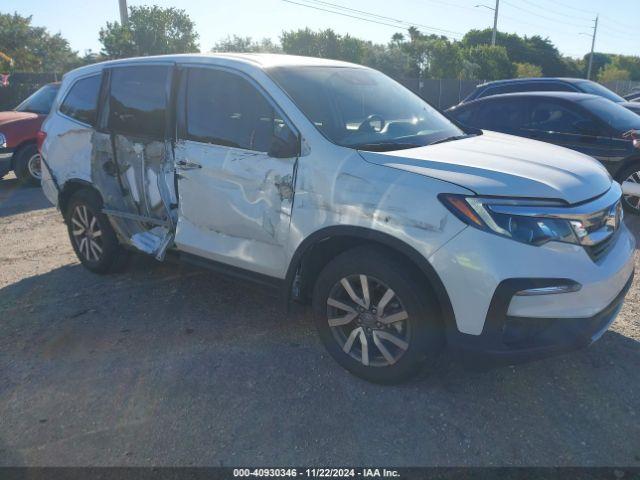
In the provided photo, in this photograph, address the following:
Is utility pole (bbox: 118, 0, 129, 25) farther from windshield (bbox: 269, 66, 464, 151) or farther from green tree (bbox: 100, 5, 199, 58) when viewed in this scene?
windshield (bbox: 269, 66, 464, 151)

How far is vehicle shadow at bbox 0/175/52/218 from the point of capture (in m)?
8.02

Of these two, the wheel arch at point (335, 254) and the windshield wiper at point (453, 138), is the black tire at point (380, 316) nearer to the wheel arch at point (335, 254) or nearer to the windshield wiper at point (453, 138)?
the wheel arch at point (335, 254)

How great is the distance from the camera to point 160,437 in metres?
2.78

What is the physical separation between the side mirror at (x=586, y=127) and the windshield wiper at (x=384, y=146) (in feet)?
14.9

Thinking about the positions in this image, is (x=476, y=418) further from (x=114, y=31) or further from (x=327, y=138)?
(x=114, y=31)

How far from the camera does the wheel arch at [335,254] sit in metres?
2.70

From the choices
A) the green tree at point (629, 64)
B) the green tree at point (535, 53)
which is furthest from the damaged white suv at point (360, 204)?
the green tree at point (629, 64)

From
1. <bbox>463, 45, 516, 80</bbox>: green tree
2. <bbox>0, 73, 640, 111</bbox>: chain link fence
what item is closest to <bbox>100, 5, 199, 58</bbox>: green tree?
<bbox>0, 73, 640, 111</bbox>: chain link fence

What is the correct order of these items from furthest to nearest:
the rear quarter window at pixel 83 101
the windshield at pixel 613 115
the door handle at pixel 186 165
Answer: the windshield at pixel 613 115 → the rear quarter window at pixel 83 101 → the door handle at pixel 186 165

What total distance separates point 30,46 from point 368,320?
53111mm

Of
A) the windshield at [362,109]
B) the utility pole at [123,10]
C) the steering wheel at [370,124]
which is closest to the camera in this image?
the windshield at [362,109]

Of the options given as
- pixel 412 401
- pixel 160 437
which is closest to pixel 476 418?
pixel 412 401

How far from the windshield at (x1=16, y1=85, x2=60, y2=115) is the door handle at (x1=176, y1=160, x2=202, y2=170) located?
7.62 metres

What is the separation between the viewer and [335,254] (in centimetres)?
330
